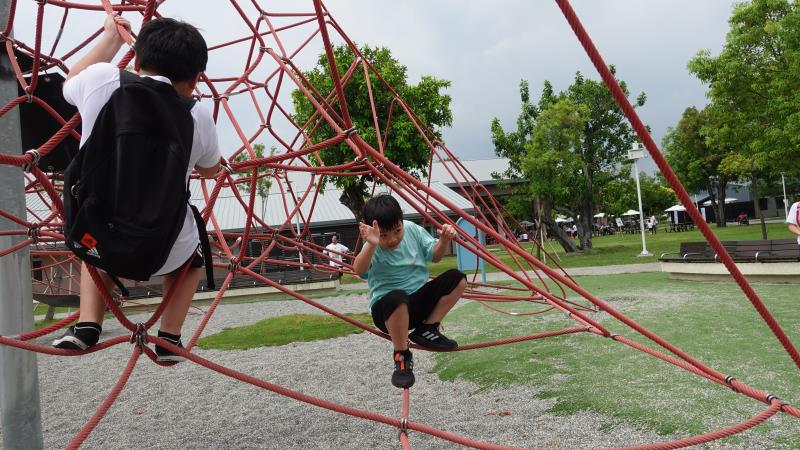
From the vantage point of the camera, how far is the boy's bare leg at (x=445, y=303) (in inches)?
117

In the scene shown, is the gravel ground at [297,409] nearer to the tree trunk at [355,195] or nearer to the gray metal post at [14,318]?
the gray metal post at [14,318]

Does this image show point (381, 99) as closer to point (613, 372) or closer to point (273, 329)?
point (273, 329)

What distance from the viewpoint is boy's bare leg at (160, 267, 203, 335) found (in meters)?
2.08

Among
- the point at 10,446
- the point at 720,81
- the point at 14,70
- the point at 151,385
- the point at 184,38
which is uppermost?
the point at 720,81

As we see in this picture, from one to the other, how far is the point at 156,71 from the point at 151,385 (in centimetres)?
471

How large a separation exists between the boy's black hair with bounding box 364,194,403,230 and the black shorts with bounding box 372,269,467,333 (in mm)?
348

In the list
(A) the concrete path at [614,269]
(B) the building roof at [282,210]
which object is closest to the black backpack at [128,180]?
(A) the concrete path at [614,269]

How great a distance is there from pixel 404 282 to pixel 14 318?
1.94 metres

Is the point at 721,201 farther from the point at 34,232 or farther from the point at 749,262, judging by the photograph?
the point at 34,232

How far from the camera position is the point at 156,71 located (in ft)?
5.81

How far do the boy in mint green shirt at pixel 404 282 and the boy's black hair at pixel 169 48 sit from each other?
46.5 inches

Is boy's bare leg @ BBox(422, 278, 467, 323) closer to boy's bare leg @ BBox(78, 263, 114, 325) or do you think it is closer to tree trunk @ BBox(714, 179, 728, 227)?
boy's bare leg @ BBox(78, 263, 114, 325)

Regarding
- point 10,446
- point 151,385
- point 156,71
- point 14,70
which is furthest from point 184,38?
point 151,385

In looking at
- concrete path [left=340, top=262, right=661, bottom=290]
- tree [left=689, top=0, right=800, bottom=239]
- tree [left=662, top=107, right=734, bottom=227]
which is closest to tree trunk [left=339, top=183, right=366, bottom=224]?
concrete path [left=340, top=262, right=661, bottom=290]
